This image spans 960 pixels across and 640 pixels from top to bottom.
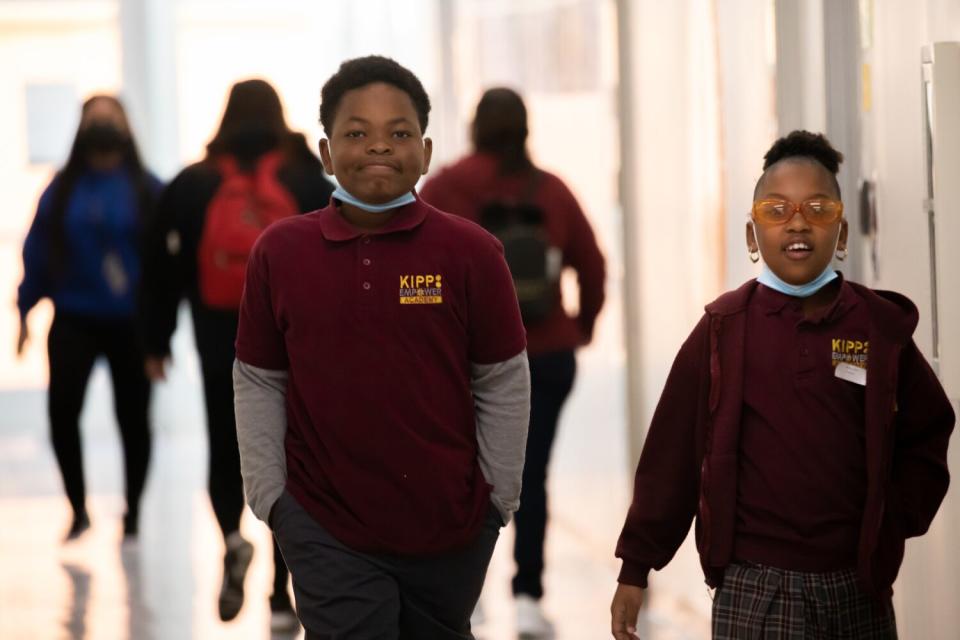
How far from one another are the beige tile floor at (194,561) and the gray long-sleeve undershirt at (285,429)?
242 cm

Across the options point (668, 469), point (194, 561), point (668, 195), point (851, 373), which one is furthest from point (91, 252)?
point (851, 373)

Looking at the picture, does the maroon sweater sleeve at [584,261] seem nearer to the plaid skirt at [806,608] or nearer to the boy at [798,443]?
the boy at [798,443]

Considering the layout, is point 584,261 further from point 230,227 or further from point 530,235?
point 230,227

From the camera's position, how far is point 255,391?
3.24m

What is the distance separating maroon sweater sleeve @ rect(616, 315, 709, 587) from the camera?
3025 millimetres

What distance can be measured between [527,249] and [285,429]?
94.0 inches

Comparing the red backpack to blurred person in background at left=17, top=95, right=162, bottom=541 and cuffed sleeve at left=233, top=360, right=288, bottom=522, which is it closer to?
blurred person in background at left=17, top=95, right=162, bottom=541

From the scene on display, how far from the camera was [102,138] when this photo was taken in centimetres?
723

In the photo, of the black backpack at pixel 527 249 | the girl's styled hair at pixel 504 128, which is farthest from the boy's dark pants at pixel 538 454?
the girl's styled hair at pixel 504 128

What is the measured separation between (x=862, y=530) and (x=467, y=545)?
77 centimetres

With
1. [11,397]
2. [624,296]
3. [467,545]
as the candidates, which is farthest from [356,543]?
[11,397]

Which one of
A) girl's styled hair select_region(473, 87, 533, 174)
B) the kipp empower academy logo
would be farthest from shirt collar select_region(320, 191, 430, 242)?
girl's styled hair select_region(473, 87, 533, 174)

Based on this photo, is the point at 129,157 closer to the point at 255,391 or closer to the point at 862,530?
the point at 255,391

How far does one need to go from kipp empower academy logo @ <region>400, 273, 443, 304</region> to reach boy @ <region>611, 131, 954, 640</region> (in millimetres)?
472
